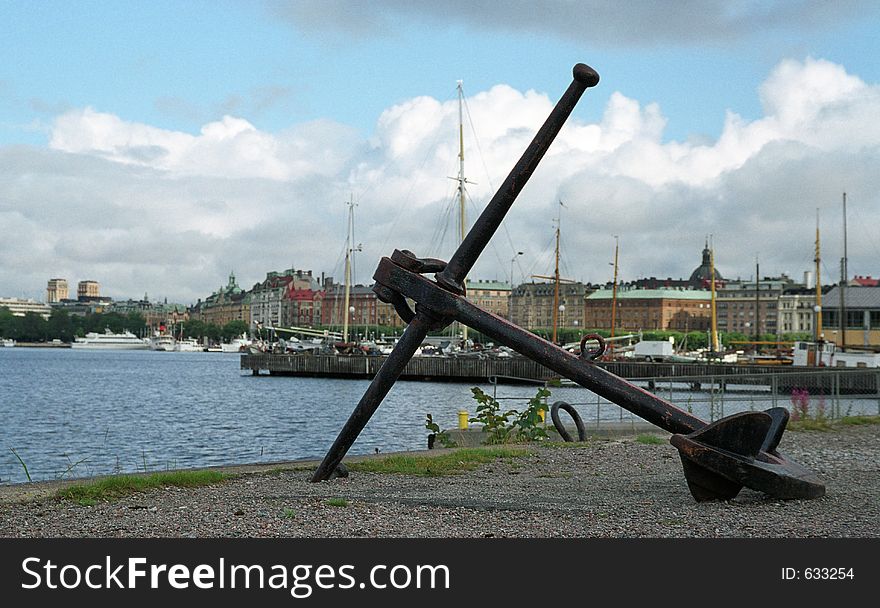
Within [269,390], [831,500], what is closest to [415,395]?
[269,390]

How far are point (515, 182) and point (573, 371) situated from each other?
1597 millimetres

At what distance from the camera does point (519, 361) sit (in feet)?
231

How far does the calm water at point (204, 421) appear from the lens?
71.5ft

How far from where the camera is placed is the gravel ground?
268 inches

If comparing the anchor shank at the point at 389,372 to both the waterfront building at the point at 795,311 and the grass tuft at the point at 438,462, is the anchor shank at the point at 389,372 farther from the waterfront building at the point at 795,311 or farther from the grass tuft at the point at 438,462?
the waterfront building at the point at 795,311

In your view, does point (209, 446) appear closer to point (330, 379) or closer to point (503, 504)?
point (503, 504)

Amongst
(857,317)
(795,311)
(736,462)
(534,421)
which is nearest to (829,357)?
(857,317)

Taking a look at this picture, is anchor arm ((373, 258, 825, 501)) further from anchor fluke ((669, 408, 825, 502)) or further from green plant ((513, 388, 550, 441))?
green plant ((513, 388, 550, 441))

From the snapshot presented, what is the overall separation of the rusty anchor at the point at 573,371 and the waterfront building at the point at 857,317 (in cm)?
6540

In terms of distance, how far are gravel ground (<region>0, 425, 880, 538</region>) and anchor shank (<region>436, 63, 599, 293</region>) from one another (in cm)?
190

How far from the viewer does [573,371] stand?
7797 millimetres

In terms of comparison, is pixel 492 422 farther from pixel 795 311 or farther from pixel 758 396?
pixel 795 311

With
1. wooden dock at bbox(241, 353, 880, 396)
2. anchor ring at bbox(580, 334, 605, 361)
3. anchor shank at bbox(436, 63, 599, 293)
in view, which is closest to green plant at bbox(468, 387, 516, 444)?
anchor shank at bbox(436, 63, 599, 293)

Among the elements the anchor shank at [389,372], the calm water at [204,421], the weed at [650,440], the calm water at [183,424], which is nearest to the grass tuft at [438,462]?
the anchor shank at [389,372]
